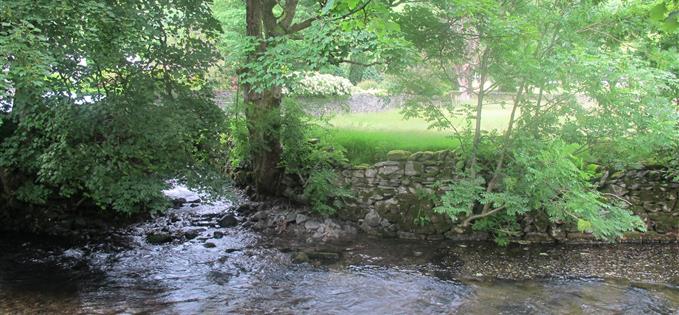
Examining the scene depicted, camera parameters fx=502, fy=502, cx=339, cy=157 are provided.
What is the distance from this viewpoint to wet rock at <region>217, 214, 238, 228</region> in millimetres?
9867

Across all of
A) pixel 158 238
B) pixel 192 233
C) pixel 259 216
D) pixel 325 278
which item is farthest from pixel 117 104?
pixel 259 216

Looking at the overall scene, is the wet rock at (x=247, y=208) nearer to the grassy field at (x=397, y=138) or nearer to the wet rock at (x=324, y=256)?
the grassy field at (x=397, y=138)

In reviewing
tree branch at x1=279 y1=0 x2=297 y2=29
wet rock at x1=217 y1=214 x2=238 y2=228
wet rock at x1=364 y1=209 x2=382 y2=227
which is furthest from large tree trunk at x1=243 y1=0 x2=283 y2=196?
wet rock at x1=364 y1=209 x2=382 y2=227

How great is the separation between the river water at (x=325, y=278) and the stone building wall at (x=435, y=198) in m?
0.36

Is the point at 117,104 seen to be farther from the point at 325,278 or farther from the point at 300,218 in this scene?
the point at 300,218

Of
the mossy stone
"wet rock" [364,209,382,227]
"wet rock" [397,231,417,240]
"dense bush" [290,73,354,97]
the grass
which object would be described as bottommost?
"wet rock" [397,231,417,240]

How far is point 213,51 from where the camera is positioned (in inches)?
307

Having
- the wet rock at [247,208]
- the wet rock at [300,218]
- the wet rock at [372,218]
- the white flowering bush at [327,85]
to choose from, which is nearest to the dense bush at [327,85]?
the white flowering bush at [327,85]

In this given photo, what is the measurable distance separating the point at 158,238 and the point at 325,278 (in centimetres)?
344

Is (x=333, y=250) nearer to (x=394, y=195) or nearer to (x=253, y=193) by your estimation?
(x=394, y=195)

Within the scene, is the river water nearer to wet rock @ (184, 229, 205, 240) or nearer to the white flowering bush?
wet rock @ (184, 229, 205, 240)

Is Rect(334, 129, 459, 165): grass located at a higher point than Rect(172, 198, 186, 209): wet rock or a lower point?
higher

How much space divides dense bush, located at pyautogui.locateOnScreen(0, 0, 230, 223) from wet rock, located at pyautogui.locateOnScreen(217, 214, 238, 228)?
80.3 inches

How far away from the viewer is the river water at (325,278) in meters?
6.19
